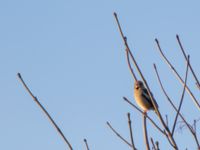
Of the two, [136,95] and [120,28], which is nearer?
[120,28]

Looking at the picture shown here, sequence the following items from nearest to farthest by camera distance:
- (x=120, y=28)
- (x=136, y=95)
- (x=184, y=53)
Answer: (x=120, y=28) < (x=184, y=53) < (x=136, y=95)

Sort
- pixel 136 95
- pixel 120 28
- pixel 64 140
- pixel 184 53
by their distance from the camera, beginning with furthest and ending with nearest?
1. pixel 136 95
2. pixel 184 53
3. pixel 120 28
4. pixel 64 140

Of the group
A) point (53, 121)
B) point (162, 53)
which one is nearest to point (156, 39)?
point (162, 53)

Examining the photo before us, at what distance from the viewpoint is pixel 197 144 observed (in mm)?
3965

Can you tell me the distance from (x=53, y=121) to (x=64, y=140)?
16 cm

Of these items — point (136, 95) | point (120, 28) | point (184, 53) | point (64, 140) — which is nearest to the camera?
point (64, 140)

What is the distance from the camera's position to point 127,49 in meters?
4.20

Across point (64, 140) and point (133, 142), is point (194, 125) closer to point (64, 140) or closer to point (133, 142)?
point (133, 142)

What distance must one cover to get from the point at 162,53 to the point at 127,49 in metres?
0.53

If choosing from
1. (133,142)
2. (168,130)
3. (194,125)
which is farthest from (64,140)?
(194,125)

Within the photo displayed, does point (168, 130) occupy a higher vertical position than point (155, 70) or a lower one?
lower

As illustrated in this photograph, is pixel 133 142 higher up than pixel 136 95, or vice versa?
pixel 136 95

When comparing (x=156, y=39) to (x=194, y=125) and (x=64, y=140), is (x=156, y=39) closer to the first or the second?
(x=194, y=125)

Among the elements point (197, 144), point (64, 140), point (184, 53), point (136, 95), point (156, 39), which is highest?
point (136, 95)
